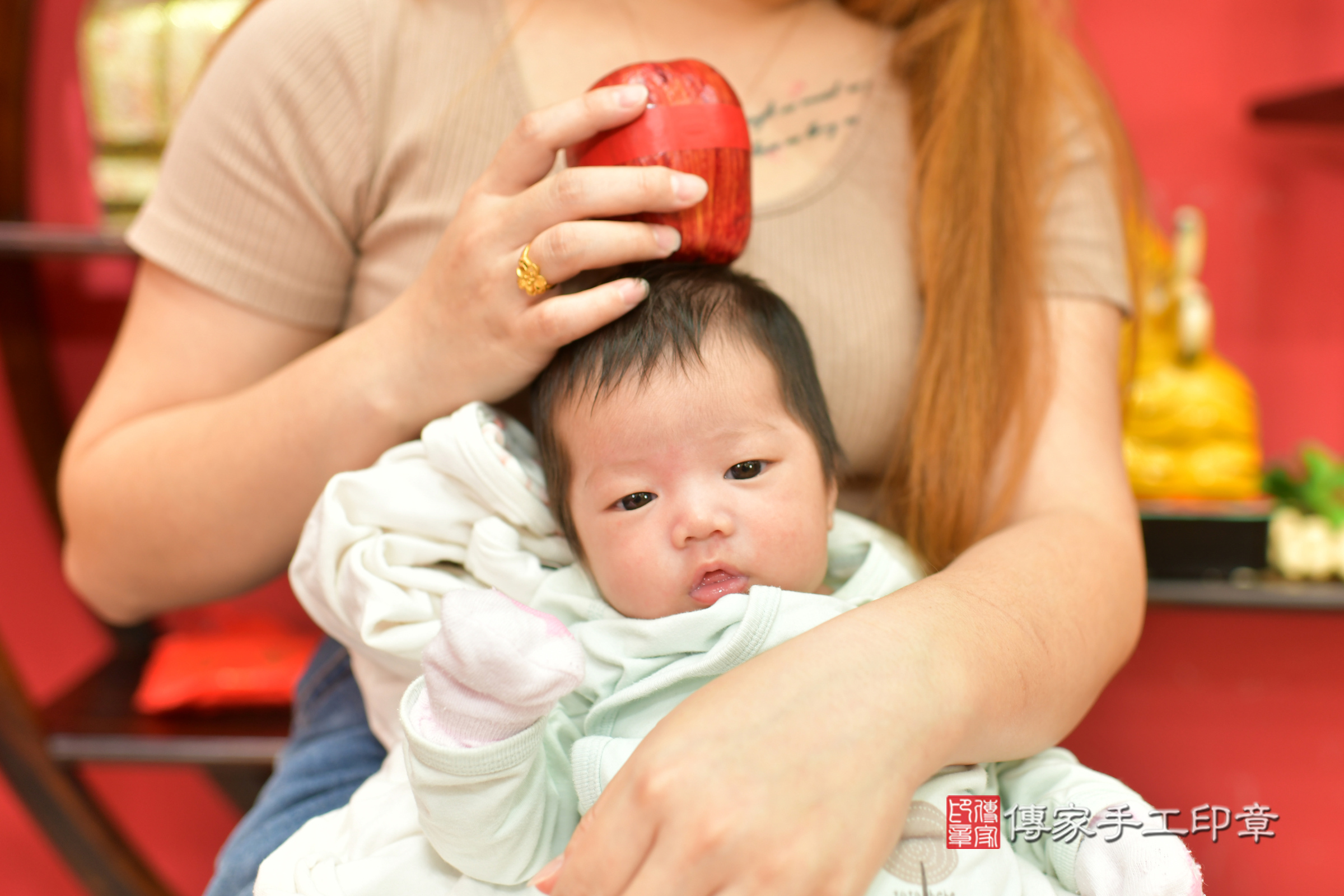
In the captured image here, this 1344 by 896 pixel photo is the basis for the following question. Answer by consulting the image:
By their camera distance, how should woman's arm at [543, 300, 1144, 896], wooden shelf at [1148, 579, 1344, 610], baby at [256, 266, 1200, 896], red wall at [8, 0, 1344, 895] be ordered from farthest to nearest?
red wall at [8, 0, 1344, 895], wooden shelf at [1148, 579, 1344, 610], baby at [256, 266, 1200, 896], woman's arm at [543, 300, 1144, 896]

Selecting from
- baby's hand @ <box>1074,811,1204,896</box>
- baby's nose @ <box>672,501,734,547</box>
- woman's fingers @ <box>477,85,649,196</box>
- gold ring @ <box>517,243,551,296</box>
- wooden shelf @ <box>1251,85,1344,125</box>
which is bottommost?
baby's hand @ <box>1074,811,1204,896</box>

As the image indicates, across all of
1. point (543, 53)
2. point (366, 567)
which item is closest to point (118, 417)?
point (366, 567)

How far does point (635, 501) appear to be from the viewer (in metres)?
0.73

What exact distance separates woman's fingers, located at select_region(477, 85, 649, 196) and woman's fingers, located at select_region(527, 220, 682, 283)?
0.06 meters

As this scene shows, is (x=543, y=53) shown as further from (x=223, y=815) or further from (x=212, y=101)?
(x=223, y=815)

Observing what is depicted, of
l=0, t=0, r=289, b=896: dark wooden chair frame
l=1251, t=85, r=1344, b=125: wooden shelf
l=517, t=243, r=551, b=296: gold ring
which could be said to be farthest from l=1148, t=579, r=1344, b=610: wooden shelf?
l=0, t=0, r=289, b=896: dark wooden chair frame

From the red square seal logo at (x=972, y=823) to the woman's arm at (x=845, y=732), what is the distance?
35mm

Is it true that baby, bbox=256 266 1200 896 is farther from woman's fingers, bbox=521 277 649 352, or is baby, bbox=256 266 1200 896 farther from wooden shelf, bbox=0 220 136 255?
wooden shelf, bbox=0 220 136 255

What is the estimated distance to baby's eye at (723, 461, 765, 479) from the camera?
0.73 metres

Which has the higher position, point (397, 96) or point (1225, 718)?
point (397, 96)

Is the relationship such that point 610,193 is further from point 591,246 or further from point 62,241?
point 62,241

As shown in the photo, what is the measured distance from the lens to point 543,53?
0.90m

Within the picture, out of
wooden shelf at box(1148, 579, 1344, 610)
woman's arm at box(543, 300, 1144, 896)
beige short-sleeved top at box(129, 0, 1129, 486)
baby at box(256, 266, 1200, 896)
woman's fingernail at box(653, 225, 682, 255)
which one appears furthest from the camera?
wooden shelf at box(1148, 579, 1344, 610)

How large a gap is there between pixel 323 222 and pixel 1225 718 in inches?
71.5
